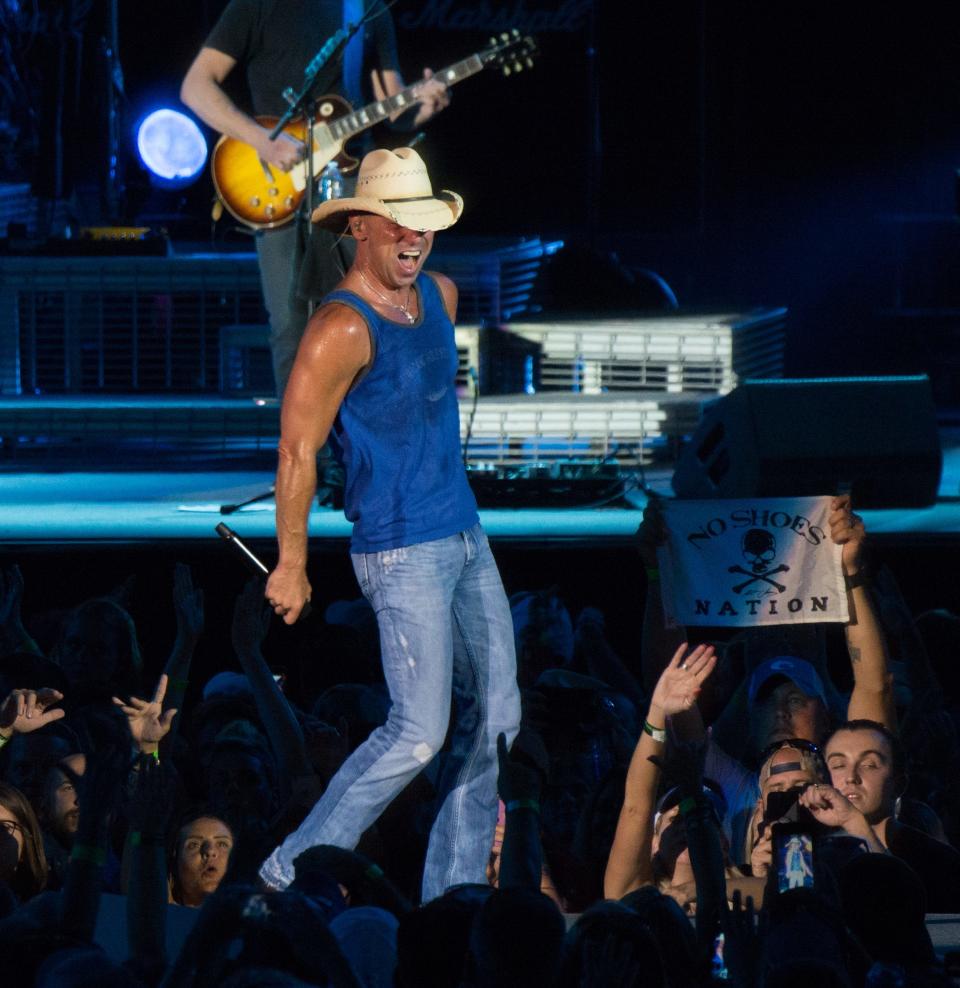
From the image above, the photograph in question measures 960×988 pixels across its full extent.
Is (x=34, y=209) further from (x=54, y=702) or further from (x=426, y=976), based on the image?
(x=426, y=976)

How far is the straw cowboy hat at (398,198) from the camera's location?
384 cm

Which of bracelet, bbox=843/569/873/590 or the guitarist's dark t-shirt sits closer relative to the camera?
bracelet, bbox=843/569/873/590

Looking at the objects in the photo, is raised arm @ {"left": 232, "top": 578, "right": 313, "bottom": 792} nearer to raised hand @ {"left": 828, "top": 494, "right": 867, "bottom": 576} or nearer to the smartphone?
the smartphone

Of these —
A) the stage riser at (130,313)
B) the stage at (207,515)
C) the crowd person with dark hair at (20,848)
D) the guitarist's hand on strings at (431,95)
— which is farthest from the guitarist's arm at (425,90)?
the crowd person with dark hair at (20,848)

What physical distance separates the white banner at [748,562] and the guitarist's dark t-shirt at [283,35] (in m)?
2.52

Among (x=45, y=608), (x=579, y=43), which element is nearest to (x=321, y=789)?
(x=45, y=608)

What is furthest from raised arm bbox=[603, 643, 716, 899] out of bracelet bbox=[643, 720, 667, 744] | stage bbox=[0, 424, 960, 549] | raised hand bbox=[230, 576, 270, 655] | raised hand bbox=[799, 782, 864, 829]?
stage bbox=[0, 424, 960, 549]

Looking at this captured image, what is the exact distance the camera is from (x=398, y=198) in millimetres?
3879

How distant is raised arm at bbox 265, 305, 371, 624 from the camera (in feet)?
12.4

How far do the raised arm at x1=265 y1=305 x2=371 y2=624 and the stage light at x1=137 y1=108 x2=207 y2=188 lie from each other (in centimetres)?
786

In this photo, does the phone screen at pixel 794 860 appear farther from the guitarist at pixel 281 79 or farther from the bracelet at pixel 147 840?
the guitarist at pixel 281 79

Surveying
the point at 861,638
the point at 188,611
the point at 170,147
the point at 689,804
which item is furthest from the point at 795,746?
the point at 170,147

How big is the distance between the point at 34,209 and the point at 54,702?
293 inches

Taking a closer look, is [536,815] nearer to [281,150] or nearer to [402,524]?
[402,524]
